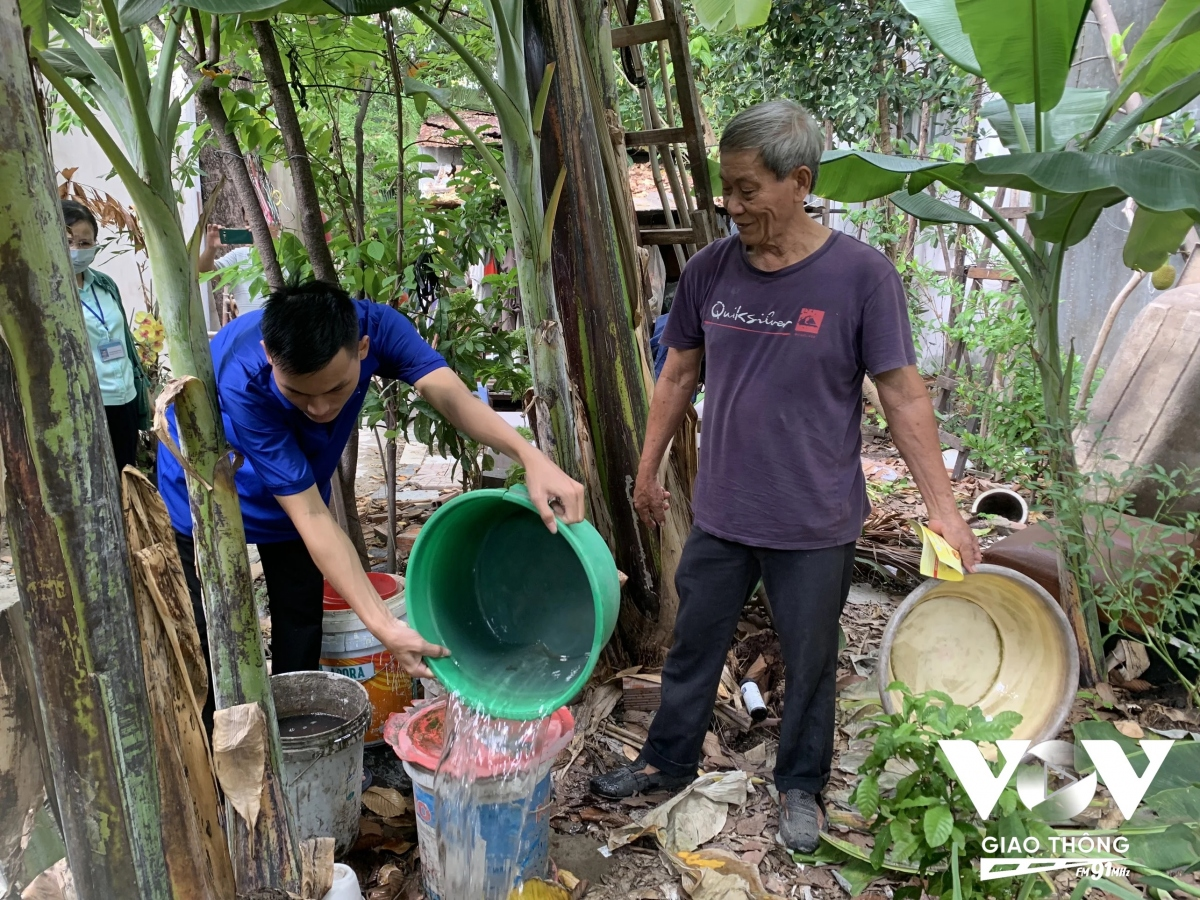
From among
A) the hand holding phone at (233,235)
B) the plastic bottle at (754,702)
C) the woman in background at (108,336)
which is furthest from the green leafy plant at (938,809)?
the hand holding phone at (233,235)

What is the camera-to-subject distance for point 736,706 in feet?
9.90

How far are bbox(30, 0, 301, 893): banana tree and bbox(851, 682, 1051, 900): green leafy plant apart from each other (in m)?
1.25

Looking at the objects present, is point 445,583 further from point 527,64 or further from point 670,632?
point 527,64

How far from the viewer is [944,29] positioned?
2979 mm

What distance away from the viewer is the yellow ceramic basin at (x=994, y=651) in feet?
8.59

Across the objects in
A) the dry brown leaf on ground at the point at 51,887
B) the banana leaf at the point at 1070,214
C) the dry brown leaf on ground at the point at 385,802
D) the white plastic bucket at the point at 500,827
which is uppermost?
the banana leaf at the point at 1070,214

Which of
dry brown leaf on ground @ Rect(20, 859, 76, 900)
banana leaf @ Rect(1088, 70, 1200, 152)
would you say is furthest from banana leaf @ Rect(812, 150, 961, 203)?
dry brown leaf on ground @ Rect(20, 859, 76, 900)

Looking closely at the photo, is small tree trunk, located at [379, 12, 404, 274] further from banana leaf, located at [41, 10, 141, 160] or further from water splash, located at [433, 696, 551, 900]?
water splash, located at [433, 696, 551, 900]

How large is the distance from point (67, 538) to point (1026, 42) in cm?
269

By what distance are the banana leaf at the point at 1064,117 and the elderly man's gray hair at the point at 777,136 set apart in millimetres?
1224

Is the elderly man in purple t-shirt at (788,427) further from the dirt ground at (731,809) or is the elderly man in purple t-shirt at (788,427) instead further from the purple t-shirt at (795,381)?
the dirt ground at (731,809)

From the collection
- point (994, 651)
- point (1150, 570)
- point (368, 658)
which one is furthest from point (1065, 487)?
point (368, 658)

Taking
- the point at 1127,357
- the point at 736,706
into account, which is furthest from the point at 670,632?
the point at 1127,357

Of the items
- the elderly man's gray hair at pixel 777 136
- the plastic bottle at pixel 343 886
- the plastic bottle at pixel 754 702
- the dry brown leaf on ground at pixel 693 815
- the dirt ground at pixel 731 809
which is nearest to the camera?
the plastic bottle at pixel 343 886
